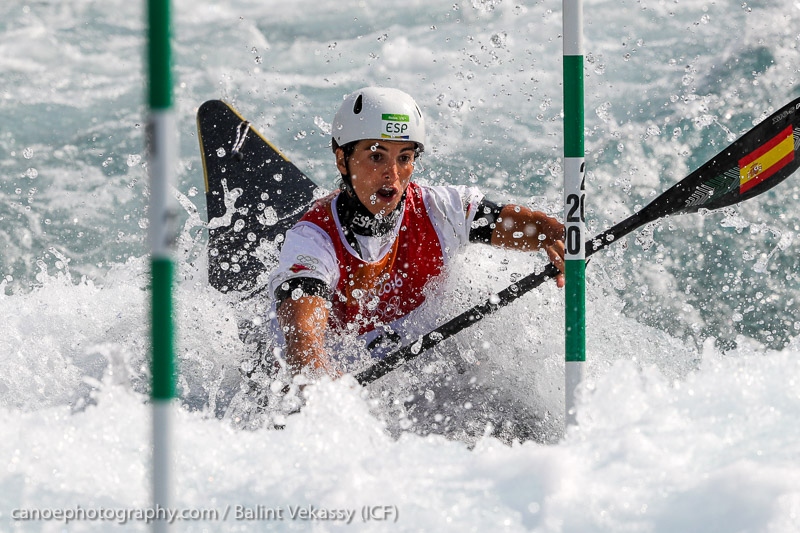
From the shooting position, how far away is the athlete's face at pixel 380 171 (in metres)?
3.11

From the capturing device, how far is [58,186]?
23.6 feet

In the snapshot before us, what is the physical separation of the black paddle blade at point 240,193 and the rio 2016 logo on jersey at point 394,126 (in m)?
1.32

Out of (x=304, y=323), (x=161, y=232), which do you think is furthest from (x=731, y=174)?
(x=161, y=232)

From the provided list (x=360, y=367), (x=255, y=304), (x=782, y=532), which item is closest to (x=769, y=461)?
(x=782, y=532)

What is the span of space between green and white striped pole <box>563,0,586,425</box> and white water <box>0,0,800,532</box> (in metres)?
0.16

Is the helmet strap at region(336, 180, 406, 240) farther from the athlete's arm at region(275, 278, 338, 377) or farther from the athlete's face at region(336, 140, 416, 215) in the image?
the athlete's arm at region(275, 278, 338, 377)

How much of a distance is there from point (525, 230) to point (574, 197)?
3.04 ft

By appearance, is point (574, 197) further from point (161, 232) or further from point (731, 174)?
point (161, 232)

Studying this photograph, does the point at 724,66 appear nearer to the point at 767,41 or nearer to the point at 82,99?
the point at 767,41

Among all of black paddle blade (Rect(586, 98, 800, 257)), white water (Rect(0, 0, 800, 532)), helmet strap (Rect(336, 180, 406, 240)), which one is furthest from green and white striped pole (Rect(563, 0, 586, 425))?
helmet strap (Rect(336, 180, 406, 240))

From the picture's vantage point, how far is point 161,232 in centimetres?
143

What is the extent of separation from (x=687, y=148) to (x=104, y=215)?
13.4 ft

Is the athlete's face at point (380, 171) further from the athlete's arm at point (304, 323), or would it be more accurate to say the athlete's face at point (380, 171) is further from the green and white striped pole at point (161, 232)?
the green and white striped pole at point (161, 232)

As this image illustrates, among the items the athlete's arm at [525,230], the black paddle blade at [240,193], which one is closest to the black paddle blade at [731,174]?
the athlete's arm at [525,230]
